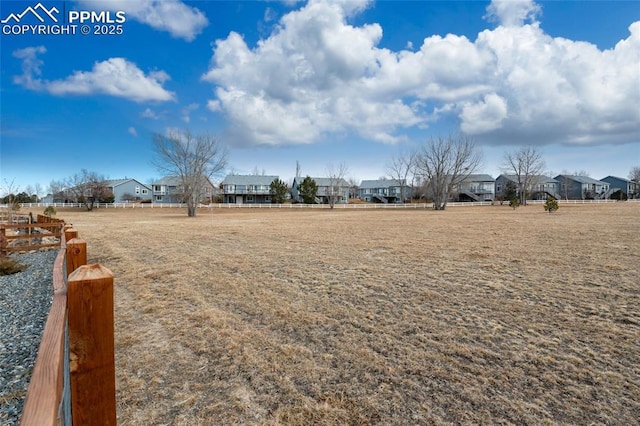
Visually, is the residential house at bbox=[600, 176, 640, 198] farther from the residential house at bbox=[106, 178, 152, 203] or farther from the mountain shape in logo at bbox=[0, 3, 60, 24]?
the residential house at bbox=[106, 178, 152, 203]

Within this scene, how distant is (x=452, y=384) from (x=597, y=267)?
20.4 ft

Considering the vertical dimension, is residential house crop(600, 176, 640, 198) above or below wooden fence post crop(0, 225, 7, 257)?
above

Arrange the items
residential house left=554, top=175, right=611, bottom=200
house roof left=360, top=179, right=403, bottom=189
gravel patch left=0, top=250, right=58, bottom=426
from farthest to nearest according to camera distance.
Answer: house roof left=360, top=179, right=403, bottom=189 → residential house left=554, top=175, right=611, bottom=200 → gravel patch left=0, top=250, right=58, bottom=426

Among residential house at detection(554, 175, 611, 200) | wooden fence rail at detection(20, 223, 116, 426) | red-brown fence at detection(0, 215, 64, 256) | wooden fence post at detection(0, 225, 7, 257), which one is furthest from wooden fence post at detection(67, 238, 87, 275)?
residential house at detection(554, 175, 611, 200)

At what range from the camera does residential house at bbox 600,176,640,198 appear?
74.7m

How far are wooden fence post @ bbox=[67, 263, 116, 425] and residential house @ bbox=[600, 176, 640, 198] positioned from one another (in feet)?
323

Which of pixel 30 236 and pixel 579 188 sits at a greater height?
pixel 579 188

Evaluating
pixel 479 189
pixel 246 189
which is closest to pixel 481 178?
pixel 479 189

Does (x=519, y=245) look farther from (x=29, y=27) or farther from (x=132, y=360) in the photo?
(x=29, y=27)

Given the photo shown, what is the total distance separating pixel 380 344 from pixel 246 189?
63105 mm

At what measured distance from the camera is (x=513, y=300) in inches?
197

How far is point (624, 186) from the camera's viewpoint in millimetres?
78438

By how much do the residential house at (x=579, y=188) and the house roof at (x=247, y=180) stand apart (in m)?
63.5

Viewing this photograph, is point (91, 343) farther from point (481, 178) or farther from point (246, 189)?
point (481, 178)
